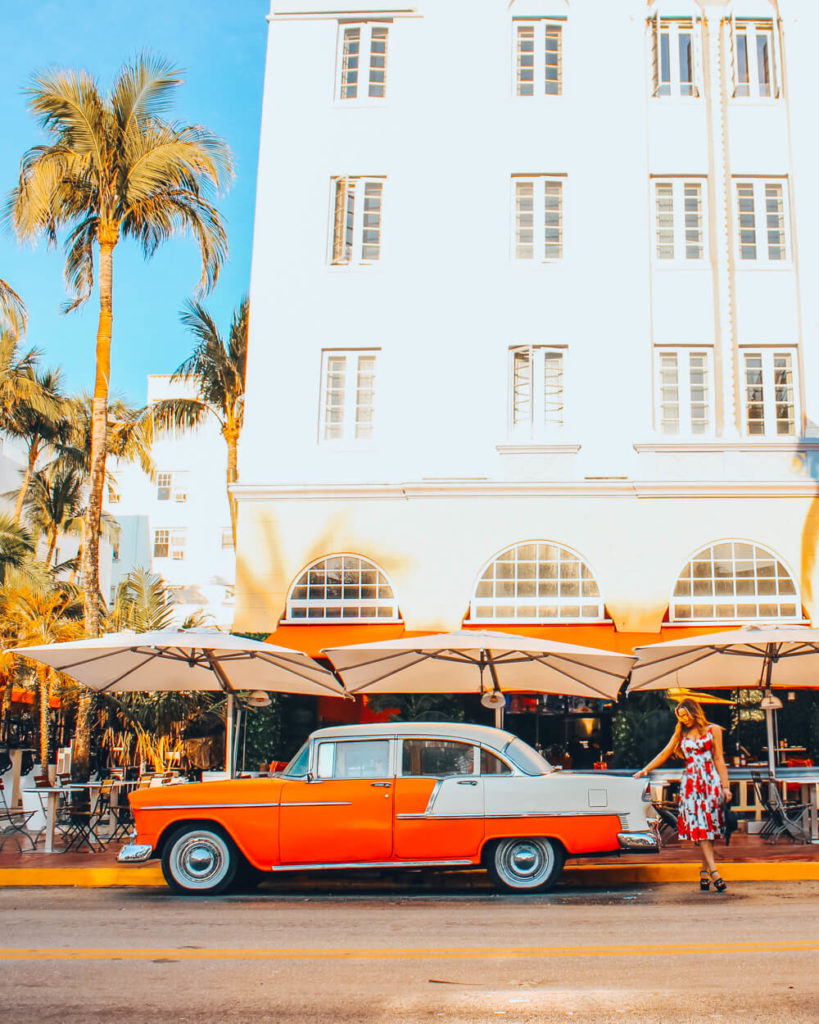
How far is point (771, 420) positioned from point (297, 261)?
8985mm

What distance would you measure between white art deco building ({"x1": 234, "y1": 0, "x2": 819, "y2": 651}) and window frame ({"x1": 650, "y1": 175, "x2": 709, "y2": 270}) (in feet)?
0.14

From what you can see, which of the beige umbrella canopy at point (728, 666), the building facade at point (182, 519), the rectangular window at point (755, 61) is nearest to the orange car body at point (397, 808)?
the beige umbrella canopy at point (728, 666)

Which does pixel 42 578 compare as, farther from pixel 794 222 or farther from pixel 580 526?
pixel 794 222

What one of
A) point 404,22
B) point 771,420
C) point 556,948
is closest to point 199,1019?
point 556,948

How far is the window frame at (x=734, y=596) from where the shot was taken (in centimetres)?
1834

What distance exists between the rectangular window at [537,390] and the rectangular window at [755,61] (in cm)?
632

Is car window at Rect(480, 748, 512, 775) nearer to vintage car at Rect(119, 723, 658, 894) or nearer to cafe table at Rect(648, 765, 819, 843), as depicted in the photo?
vintage car at Rect(119, 723, 658, 894)

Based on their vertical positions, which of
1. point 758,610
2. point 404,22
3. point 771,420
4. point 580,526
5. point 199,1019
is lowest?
point 199,1019

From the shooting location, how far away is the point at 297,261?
20.4m

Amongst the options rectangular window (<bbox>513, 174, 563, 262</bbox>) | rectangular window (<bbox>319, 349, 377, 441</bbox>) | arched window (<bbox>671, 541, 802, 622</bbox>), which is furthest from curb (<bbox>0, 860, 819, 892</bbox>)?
rectangular window (<bbox>513, 174, 563, 262</bbox>)

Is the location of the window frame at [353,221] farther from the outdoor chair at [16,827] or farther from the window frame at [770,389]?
the outdoor chair at [16,827]

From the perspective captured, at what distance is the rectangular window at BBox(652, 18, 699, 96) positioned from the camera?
2061cm

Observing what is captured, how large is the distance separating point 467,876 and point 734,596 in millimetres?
8285

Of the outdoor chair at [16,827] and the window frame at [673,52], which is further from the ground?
the window frame at [673,52]
